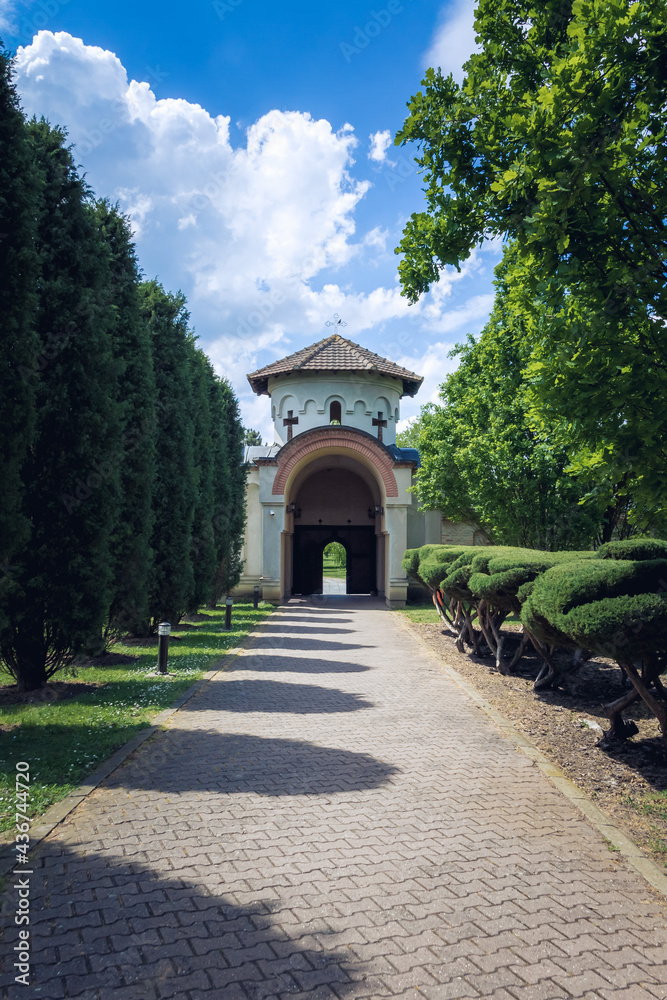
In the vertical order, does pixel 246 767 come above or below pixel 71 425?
below

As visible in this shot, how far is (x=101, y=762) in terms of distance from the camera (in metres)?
5.73

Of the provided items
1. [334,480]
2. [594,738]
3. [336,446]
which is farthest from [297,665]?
[334,480]

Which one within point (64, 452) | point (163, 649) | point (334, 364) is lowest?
point (163, 649)

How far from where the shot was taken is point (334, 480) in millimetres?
31125

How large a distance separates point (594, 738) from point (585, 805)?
7.00 ft

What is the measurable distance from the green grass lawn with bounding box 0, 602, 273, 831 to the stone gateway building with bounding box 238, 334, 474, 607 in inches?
505

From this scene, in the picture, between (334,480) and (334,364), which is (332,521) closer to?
(334,480)

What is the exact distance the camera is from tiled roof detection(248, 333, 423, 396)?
89.1ft

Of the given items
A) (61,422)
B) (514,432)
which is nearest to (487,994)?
(61,422)

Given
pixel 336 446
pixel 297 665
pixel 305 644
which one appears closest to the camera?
pixel 297 665

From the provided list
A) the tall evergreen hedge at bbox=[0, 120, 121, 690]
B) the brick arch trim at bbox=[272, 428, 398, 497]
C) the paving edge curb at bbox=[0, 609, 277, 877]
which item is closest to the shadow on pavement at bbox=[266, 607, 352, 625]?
the brick arch trim at bbox=[272, 428, 398, 497]

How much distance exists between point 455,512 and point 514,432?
6671 mm

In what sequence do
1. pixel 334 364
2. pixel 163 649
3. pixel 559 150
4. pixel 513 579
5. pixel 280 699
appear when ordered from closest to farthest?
pixel 559 150
pixel 513 579
pixel 280 699
pixel 163 649
pixel 334 364

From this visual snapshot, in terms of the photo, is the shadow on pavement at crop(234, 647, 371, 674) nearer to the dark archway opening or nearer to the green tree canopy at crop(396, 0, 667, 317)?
the green tree canopy at crop(396, 0, 667, 317)
